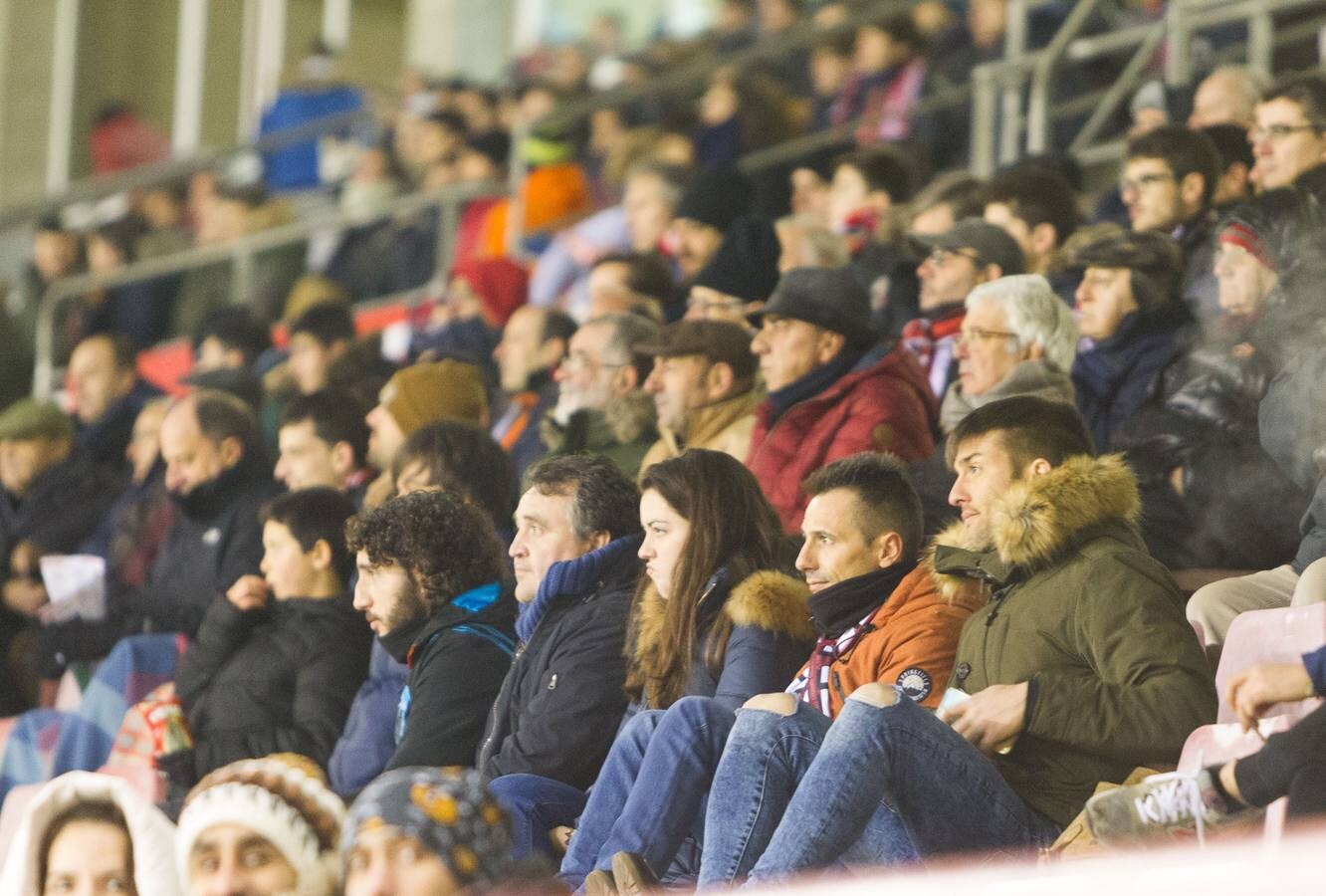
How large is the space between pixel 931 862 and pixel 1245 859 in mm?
1671

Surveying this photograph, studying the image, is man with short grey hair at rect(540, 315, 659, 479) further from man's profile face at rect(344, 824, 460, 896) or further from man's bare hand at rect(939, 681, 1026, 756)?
man's profile face at rect(344, 824, 460, 896)

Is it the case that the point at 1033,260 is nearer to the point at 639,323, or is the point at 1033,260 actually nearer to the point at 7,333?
the point at 639,323

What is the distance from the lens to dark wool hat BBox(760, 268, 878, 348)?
6848mm

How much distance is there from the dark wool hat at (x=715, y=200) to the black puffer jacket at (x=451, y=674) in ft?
10.1

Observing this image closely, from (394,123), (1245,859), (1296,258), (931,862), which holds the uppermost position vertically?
(394,123)

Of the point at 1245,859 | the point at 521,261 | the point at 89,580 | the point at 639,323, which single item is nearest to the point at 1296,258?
the point at 639,323

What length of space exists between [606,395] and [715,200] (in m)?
1.76

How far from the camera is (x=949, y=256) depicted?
7215 mm

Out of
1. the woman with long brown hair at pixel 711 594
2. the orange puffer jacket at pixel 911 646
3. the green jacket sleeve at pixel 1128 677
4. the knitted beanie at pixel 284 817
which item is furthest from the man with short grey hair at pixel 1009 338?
the knitted beanie at pixel 284 817

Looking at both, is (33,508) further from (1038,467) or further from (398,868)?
(398,868)

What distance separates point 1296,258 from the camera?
Answer: 6.35 m

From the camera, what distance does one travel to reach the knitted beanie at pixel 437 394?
7.80 m

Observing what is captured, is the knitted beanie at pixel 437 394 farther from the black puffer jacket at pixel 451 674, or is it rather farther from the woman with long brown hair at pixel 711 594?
the woman with long brown hair at pixel 711 594

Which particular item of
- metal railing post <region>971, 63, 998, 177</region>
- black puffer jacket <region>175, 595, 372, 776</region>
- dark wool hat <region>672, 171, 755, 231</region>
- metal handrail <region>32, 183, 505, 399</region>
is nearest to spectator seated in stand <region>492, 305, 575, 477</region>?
dark wool hat <region>672, 171, 755, 231</region>
